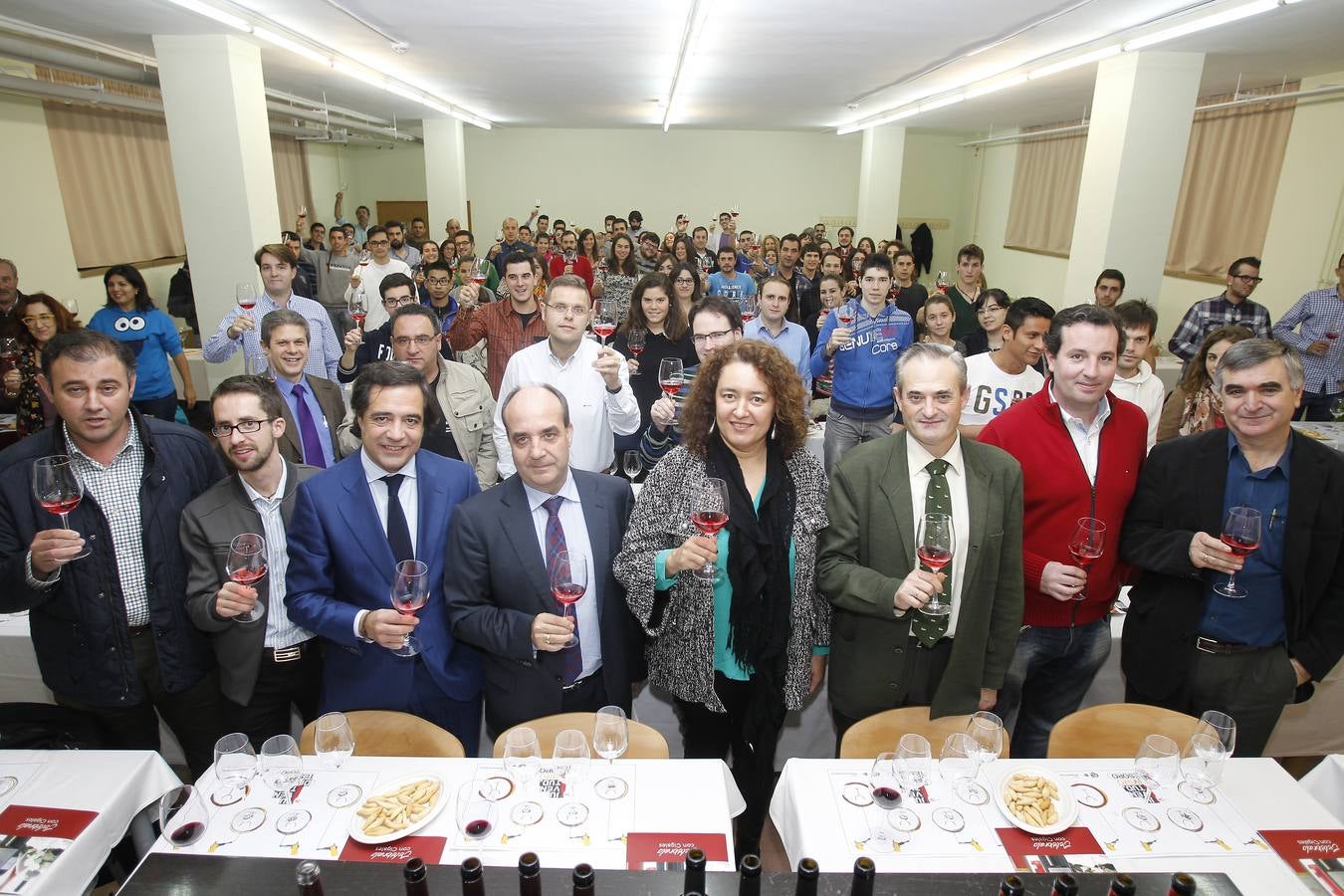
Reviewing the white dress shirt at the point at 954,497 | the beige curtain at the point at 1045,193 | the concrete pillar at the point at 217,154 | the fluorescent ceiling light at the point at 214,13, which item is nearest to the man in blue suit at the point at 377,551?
the white dress shirt at the point at 954,497

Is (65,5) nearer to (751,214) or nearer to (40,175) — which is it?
(40,175)

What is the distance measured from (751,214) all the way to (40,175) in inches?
511

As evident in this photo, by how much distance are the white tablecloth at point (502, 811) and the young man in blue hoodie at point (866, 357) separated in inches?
119

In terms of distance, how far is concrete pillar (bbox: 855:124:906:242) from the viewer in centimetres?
1380

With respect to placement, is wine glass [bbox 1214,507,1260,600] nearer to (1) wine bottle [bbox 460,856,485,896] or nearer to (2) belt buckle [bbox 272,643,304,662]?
(1) wine bottle [bbox 460,856,485,896]

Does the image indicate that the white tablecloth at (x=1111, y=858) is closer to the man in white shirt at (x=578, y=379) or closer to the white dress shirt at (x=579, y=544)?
the white dress shirt at (x=579, y=544)

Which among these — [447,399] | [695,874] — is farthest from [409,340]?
[695,874]

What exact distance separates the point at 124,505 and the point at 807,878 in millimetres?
2359

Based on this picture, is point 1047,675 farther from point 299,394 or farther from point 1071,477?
point 299,394

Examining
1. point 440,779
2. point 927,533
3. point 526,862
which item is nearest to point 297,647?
point 440,779

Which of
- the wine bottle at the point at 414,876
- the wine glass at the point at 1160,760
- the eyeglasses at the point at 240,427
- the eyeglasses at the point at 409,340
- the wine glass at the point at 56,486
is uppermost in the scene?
the eyeglasses at the point at 409,340

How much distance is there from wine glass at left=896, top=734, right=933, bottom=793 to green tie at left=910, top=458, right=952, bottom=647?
44cm

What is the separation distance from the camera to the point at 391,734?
2.26 meters

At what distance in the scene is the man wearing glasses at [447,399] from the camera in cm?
342
